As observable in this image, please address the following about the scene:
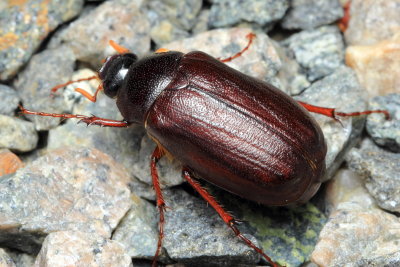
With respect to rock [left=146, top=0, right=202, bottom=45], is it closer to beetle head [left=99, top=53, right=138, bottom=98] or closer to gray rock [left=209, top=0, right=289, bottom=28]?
gray rock [left=209, top=0, right=289, bottom=28]

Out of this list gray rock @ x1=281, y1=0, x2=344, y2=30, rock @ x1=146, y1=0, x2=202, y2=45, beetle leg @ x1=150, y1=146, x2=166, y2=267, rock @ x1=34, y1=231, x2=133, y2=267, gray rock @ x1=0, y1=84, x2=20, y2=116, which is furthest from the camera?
rock @ x1=146, y1=0, x2=202, y2=45

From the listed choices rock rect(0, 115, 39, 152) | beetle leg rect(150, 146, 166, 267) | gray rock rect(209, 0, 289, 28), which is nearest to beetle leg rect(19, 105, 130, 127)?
rock rect(0, 115, 39, 152)

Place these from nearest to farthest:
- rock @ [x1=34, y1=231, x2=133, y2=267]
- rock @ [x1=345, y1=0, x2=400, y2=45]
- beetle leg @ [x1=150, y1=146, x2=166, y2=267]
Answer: rock @ [x1=34, y1=231, x2=133, y2=267] < beetle leg @ [x1=150, y1=146, x2=166, y2=267] < rock @ [x1=345, y1=0, x2=400, y2=45]

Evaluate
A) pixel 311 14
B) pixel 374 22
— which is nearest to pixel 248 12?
pixel 311 14

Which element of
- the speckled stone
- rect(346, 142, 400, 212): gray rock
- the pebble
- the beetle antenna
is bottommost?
the speckled stone

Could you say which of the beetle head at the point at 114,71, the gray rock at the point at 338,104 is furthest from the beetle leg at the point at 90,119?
the gray rock at the point at 338,104

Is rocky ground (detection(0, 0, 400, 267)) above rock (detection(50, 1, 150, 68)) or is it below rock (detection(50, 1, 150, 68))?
below

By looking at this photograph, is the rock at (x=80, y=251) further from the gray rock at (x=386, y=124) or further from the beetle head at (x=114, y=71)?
the gray rock at (x=386, y=124)
